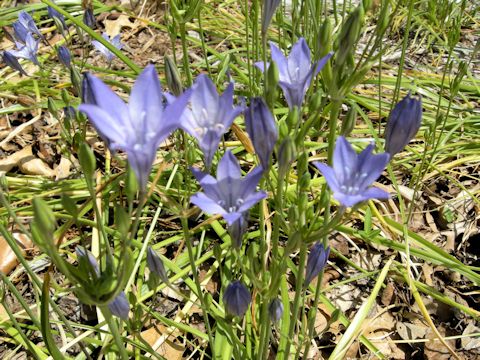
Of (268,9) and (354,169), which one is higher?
(268,9)

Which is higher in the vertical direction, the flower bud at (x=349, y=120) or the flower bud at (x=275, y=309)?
the flower bud at (x=349, y=120)

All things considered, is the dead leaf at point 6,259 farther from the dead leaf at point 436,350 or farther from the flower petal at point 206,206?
the dead leaf at point 436,350

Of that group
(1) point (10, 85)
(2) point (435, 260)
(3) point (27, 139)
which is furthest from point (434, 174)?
(1) point (10, 85)

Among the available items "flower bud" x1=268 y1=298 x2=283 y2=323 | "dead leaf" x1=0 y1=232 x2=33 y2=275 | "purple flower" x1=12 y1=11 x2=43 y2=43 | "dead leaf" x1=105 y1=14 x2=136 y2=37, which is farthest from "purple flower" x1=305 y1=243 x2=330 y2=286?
"dead leaf" x1=105 y1=14 x2=136 y2=37

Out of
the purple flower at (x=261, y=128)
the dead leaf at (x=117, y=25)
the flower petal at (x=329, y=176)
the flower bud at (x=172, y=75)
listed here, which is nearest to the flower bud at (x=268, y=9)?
the flower bud at (x=172, y=75)

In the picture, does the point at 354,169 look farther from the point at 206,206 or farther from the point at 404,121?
the point at 206,206

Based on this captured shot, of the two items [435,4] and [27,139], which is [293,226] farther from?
[435,4]

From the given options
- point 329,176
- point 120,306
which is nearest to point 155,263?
point 120,306
